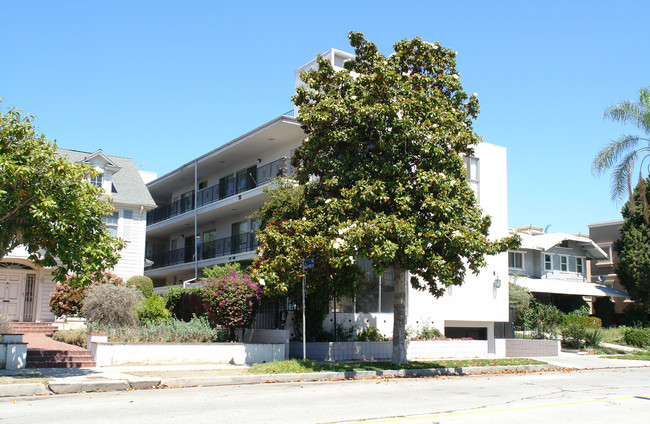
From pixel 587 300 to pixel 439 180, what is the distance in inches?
1374

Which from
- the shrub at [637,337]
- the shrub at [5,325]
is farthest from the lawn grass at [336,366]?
the shrub at [637,337]

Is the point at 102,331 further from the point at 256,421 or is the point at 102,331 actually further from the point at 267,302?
the point at 256,421

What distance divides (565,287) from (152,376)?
Answer: 33.9 metres

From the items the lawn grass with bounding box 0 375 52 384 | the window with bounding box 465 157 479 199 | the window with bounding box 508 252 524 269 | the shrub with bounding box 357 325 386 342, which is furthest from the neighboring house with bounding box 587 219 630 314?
the lawn grass with bounding box 0 375 52 384

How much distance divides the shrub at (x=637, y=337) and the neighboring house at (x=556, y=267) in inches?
274

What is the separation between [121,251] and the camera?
30.9 metres

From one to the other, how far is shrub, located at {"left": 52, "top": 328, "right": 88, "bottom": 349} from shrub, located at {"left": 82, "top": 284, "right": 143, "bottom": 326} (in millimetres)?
541

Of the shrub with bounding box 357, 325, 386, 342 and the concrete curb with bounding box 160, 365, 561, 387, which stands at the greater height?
the shrub with bounding box 357, 325, 386, 342

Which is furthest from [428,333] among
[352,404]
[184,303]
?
[352,404]

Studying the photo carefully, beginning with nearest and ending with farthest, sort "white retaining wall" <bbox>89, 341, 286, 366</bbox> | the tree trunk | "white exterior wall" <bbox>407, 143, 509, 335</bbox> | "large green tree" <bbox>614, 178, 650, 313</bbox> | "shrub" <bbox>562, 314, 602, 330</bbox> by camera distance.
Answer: "white retaining wall" <bbox>89, 341, 286, 366</bbox>, the tree trunk, "white exterior wall" <bbox>407, 143, 509, 335</bbox>, "shrub" <bbox>562, 314, 602, 330</bbox>, "large green tree" <bbox>614, 178, 650, 313</bbox>

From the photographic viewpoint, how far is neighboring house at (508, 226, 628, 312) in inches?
1610

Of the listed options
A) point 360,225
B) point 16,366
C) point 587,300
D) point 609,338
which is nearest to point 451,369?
point 360,225

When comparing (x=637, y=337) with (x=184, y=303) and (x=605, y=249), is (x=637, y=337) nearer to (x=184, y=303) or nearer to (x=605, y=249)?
(x=605, y=249)

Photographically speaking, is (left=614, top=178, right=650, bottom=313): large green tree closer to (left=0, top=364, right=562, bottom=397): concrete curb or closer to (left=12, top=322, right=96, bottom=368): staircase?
(left=0, top=364, right=562, bottom=397): concrete curb
